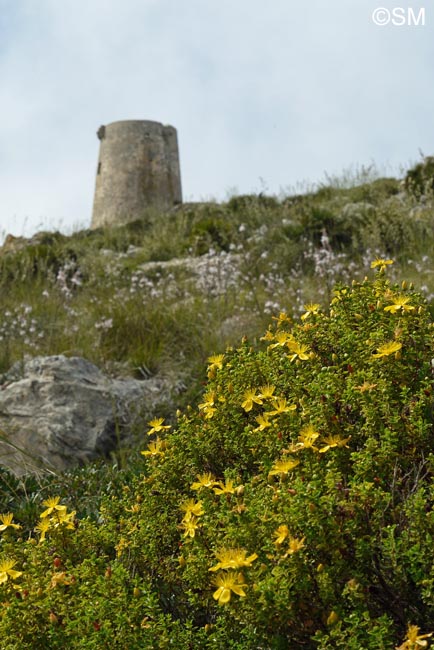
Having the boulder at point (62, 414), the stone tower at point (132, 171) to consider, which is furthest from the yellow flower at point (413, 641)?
the stone tower at point (132, 171)

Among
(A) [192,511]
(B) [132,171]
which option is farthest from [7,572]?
(B) [132,171]

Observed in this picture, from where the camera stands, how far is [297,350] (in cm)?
224

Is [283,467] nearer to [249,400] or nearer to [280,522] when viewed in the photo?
[280,522]

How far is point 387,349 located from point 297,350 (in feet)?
1.05

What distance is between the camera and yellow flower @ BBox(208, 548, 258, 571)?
5.22ft

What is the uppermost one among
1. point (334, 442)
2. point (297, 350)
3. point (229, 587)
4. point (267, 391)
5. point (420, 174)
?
point (420, 174)

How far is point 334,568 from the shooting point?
1617 mm

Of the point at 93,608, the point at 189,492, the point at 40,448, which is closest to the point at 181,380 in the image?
the point at 40,448

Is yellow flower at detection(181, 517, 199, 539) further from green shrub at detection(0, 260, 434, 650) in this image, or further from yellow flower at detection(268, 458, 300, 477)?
yellow flower at detection(268, 458, 300, 477)

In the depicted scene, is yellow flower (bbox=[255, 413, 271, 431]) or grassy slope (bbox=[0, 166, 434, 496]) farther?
grassy slope (bbox=[0, 166, 434, 496])

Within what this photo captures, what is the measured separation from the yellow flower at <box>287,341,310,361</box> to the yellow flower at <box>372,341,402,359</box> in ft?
0.81

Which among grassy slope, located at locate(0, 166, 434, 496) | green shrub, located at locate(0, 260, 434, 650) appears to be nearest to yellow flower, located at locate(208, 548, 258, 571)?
green shrub, located at locate(0, 260, 434, 650)

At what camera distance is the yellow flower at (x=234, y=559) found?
62.6 inches

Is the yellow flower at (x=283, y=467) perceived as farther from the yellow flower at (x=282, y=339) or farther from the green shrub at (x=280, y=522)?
the yellow flower at (x=282, y=339)
